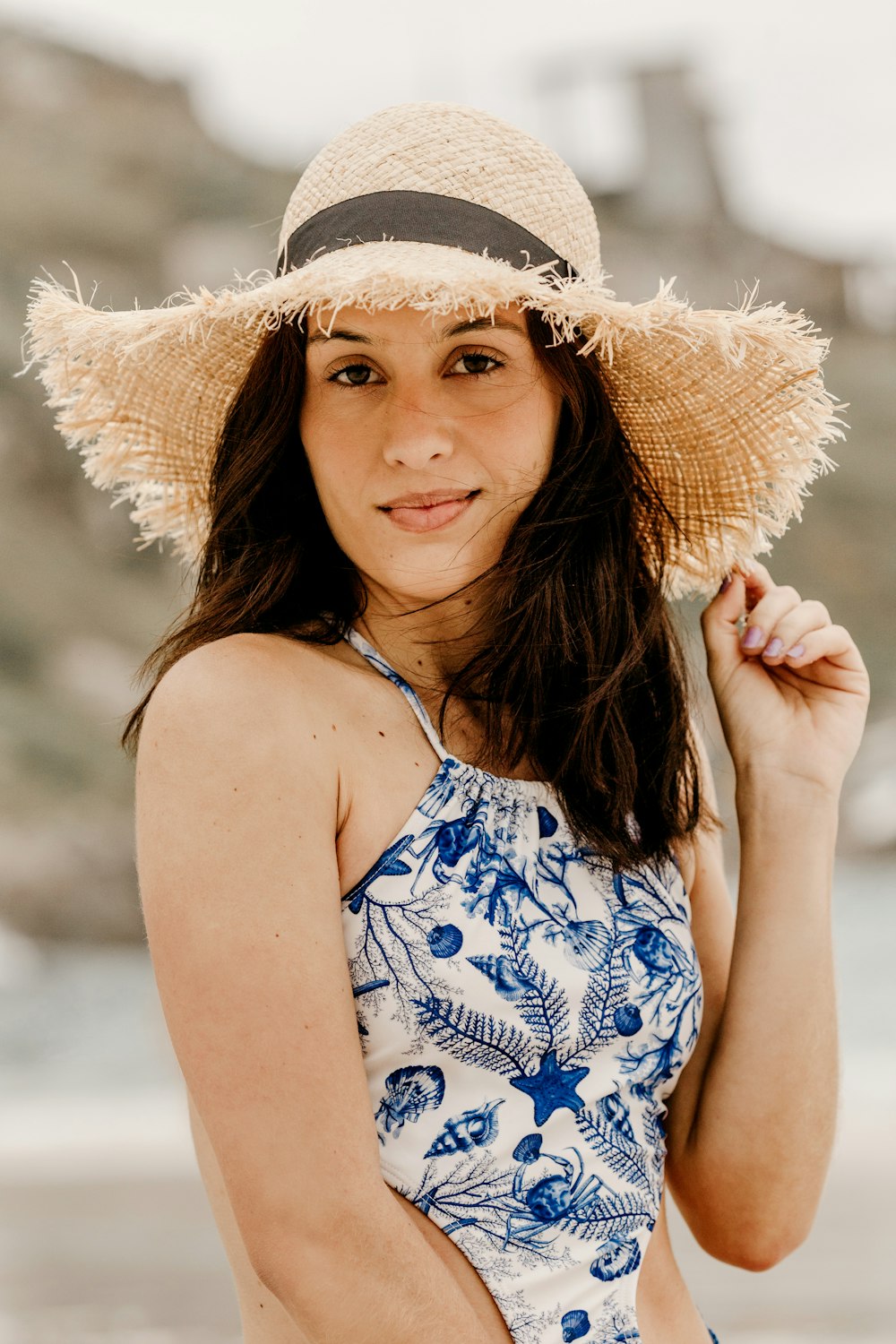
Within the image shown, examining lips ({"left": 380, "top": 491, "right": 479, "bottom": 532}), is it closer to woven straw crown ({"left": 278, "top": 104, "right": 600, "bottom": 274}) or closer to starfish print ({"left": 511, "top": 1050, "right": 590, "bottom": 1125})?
woven straw crown ({"left": 278, "top": 104, "right": 600, "bottom": 274})

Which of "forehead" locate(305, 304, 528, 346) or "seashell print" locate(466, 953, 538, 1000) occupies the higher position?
"forehead" locate(305, 304, 528, 346)

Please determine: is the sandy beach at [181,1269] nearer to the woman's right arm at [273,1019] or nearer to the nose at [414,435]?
the woman's right arm at [273,1019]

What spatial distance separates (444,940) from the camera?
4.34ft

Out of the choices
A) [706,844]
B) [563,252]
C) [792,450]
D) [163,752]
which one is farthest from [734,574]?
[163,752]

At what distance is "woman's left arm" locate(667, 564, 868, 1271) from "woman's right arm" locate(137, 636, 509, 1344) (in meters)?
0.48

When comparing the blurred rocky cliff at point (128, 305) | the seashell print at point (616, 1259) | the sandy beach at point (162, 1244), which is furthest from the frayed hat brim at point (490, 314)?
the blurred rocky cliff at point (128, 305)

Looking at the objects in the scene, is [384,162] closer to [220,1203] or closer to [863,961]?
[220,1203]

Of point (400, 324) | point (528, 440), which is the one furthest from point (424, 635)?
point (400, 324)

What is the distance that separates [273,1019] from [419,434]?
1.92 ft

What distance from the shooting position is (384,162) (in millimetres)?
1485

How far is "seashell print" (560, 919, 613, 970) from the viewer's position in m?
1.39

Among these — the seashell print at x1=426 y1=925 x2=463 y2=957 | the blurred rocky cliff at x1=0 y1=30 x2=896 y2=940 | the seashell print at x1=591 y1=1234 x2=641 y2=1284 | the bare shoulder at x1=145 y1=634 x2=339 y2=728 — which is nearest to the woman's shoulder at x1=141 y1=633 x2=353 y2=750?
the bare shoulder at x1=145 y1=634 x2=339 y2=728

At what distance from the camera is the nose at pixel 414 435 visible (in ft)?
4.66

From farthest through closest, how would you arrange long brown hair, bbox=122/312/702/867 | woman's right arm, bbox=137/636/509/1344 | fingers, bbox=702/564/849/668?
fingers, bbox=702/564/849/668 → long brown hair, bbox=122/312/702/867 → woman's right arm, bbox=137/636/509/1344
